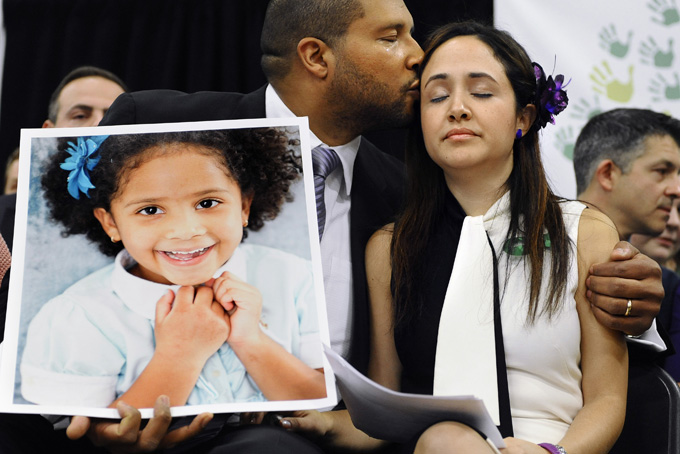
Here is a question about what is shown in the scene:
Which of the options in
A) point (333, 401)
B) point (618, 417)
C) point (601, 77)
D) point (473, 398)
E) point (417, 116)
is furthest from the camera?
point (601, 77)

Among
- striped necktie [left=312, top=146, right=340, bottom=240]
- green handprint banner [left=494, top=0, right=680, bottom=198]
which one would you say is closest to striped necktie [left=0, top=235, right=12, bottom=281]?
striped necktie [left=312, top=146, right=340, bottom=240]

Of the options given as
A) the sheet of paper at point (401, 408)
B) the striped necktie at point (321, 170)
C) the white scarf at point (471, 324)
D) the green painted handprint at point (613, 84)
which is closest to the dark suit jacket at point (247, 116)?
the striped necktie at point (321, 170)

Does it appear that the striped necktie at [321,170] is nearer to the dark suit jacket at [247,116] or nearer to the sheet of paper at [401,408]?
the dark suit jacket at [247,116]

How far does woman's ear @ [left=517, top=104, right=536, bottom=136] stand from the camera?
1763 millimetres

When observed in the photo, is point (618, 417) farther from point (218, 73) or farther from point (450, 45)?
point (218, 73)

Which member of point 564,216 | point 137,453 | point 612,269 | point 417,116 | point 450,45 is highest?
point 450,45

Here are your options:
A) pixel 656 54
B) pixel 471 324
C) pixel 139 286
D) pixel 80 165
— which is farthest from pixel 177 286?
pixel 656 54

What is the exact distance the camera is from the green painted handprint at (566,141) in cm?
289

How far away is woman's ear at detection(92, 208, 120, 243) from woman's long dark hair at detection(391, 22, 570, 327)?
0.57 metres

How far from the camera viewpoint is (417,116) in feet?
6.31

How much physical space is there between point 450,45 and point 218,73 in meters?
1.75

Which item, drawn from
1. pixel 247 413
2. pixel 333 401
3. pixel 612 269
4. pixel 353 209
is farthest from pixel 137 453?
pixel 612 269

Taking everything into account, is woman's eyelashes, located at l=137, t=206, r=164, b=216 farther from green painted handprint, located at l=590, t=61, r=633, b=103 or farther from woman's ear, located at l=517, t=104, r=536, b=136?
green painted handprint, located at l=590, t=61, r=633, b=103

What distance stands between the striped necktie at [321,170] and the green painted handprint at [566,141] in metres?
1.19
